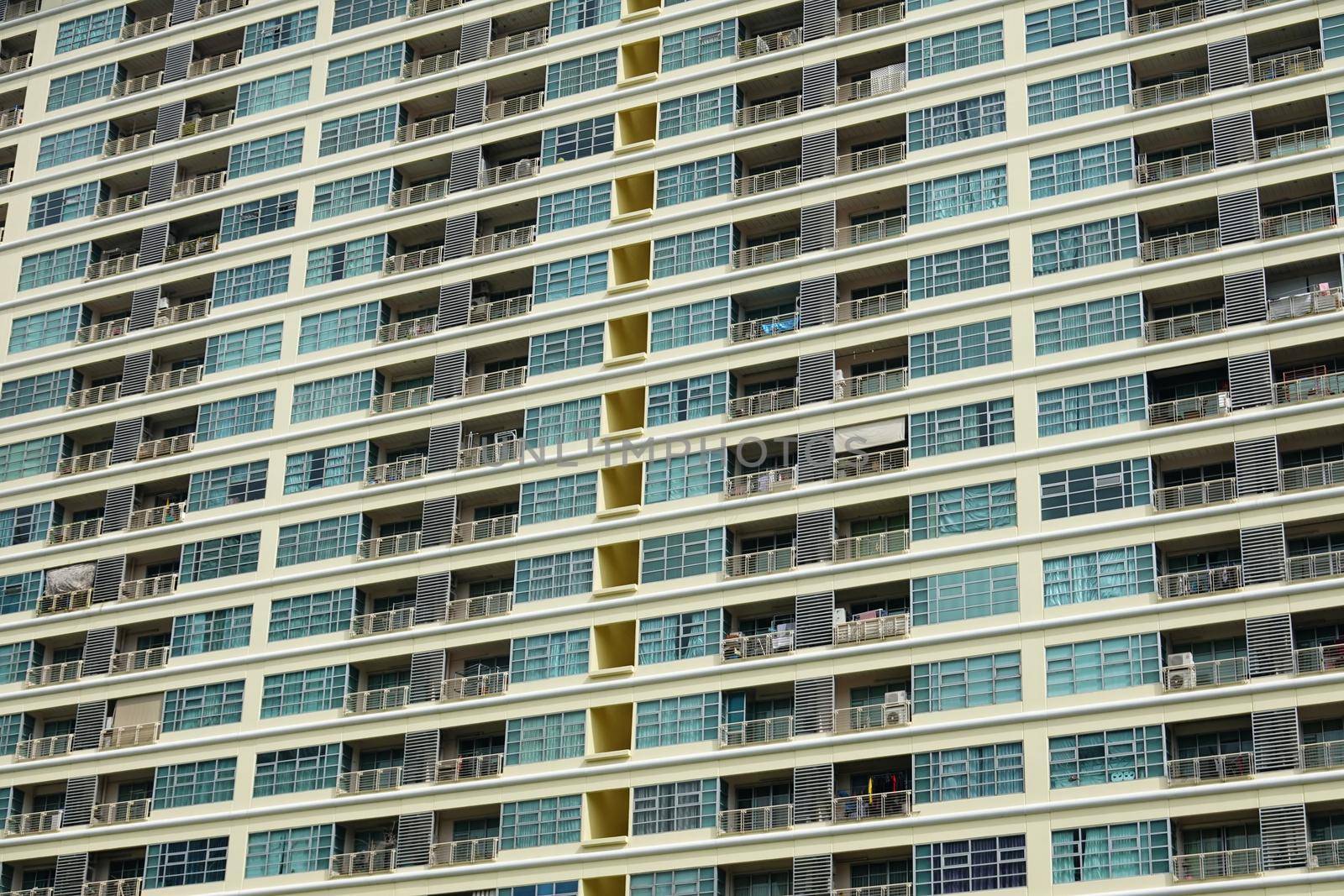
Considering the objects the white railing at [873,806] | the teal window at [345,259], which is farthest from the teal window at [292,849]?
the teal window at [345,259]

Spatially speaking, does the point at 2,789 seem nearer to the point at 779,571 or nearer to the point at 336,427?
the point at 336,427

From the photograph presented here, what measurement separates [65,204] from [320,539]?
82.7ft

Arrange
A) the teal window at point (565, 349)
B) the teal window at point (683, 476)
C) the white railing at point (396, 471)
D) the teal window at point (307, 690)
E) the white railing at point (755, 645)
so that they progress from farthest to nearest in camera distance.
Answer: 1. the white railing at point (396, 471)
2. the teal window at point (565, 349)
3. the teal window at point (307, 690)
4. the teal window at point (683, 476)
5. the white railing at point (755, 645)

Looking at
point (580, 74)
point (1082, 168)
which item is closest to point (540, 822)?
point (1082, 168)

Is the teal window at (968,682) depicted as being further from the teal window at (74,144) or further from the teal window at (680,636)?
the teal window at (74,144)

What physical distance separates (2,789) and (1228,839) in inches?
1935

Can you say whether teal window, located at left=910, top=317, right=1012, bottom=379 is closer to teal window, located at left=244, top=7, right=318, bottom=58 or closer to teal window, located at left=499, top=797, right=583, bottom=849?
teal window, located at left=499, top=797, right=583, bottom=849

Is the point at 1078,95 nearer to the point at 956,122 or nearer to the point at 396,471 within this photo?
the point at 956,122

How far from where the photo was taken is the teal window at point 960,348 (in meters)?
77.1

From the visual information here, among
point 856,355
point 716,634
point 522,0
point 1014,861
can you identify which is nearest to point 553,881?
point 716,634

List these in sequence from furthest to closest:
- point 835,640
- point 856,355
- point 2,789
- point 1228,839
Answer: point 2,789, point 856,355, point 835,640, point 1228,839

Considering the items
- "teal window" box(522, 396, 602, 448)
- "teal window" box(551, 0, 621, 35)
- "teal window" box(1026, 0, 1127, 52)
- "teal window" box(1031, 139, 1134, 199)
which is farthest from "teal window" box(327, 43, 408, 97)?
"teal window" box(1031, 139, 1134, 199)

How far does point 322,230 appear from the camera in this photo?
92750mm

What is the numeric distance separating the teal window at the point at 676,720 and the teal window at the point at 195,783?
17334 millimetres
